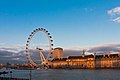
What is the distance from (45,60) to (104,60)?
38.8 meters

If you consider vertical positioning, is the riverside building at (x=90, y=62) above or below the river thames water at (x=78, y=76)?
above

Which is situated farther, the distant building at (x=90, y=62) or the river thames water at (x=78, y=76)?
the distant building at (x=90, y=62)

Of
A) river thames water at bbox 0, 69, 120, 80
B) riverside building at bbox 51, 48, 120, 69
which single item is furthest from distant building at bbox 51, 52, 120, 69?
river thames water at bbox 0, 69, 120, 80

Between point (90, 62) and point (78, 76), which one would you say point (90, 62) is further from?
point (78, 76)

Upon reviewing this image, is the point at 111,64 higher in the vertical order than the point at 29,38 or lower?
lower

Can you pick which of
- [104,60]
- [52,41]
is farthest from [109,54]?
[52,41]

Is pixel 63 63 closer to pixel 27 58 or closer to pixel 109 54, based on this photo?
pixel 109 54

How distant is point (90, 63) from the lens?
168 m

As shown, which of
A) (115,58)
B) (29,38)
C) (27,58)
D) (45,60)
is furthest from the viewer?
(115,58)

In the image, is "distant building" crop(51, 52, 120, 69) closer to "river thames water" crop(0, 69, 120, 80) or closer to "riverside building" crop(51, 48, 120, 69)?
"riverside building" crop(51, 48, 120, 69)

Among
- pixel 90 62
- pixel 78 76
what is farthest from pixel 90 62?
pixel 78 76

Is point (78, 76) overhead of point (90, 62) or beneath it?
beneath

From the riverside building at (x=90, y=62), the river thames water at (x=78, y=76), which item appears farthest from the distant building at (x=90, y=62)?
the river thames water at (x=78, y=76)

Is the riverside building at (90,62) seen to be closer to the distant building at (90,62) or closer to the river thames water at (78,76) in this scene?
the distant building at (90,62)
